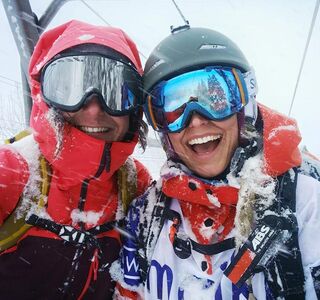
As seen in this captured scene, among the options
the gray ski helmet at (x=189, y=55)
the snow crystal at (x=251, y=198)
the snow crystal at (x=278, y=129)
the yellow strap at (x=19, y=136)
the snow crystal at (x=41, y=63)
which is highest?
the gray ski helmet at (x=189, y=55)

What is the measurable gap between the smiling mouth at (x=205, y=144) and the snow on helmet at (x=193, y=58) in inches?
→ 7.3

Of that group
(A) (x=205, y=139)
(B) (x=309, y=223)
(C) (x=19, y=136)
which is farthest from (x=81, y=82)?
(B) (x=309, y=223)

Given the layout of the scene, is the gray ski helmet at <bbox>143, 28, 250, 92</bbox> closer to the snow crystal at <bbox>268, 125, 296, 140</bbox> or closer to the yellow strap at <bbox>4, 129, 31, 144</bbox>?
the snow crystal at <bbox>268, 125, 296, 140</bbox>

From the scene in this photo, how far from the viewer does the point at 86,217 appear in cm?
209

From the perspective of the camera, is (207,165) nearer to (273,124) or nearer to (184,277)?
(273,124)

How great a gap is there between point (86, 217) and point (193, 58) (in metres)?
1.29

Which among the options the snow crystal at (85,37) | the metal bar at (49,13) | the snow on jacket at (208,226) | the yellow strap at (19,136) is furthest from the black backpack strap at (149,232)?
the metal bar at (49,13)

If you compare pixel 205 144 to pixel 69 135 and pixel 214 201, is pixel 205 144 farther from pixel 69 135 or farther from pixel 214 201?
pixel 69 135

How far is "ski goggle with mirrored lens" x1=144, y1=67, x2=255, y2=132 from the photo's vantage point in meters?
1.97

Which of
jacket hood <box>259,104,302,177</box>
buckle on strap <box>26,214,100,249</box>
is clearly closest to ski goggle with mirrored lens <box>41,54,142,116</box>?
buckle on strap <box>26,214,100,249</box>

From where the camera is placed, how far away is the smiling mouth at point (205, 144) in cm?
199

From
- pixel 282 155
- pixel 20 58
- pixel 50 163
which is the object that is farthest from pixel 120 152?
pixel 20 58

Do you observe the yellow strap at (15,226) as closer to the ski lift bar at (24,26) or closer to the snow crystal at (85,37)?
the snow crystal at (85,37)

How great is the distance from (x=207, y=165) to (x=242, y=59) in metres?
0.78
